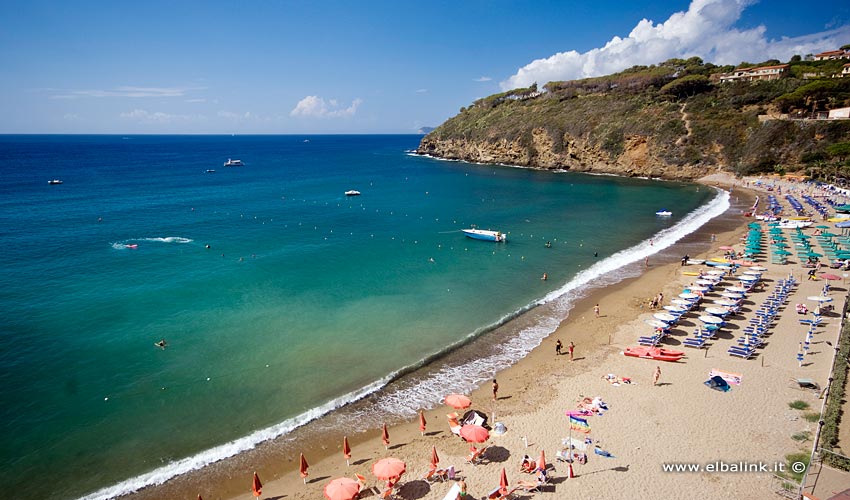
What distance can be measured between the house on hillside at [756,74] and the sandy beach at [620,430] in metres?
101

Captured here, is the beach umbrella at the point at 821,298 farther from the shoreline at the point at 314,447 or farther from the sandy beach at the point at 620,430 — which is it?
the shoreline at the point at 314,447

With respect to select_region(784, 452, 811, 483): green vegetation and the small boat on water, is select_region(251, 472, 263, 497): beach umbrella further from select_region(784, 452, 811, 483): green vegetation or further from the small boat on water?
the small boat on water

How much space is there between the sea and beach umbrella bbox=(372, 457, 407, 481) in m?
4.40

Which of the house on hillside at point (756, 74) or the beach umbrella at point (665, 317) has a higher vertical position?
the house on hillside at point (756, 74)

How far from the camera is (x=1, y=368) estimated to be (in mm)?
22109

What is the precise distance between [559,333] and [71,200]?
7707 cm

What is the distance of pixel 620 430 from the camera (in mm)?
16562

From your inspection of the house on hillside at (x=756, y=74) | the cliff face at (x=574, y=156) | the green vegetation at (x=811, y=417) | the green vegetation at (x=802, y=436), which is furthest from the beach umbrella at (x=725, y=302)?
the house on hillside at (x=756, y=74)

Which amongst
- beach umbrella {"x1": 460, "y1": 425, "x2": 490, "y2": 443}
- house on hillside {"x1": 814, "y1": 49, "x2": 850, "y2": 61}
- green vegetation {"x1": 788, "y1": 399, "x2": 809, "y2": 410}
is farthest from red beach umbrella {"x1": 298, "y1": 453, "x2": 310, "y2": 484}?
house on hillside {"x1": 814, "y1": 49, "x2": 850, "y2": 61}

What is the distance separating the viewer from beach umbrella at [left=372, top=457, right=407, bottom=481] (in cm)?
1381

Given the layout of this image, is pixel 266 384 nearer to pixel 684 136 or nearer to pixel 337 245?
pixel 337 245

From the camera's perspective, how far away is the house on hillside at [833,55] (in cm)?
10238

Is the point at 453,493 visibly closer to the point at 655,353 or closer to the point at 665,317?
the point at 655,353

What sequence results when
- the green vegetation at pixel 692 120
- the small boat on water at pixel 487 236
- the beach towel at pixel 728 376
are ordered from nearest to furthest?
the beach towel at pixel 728 376 < the small boat on water at pixel 487 236 < the green vegetation at pixel 692 120
